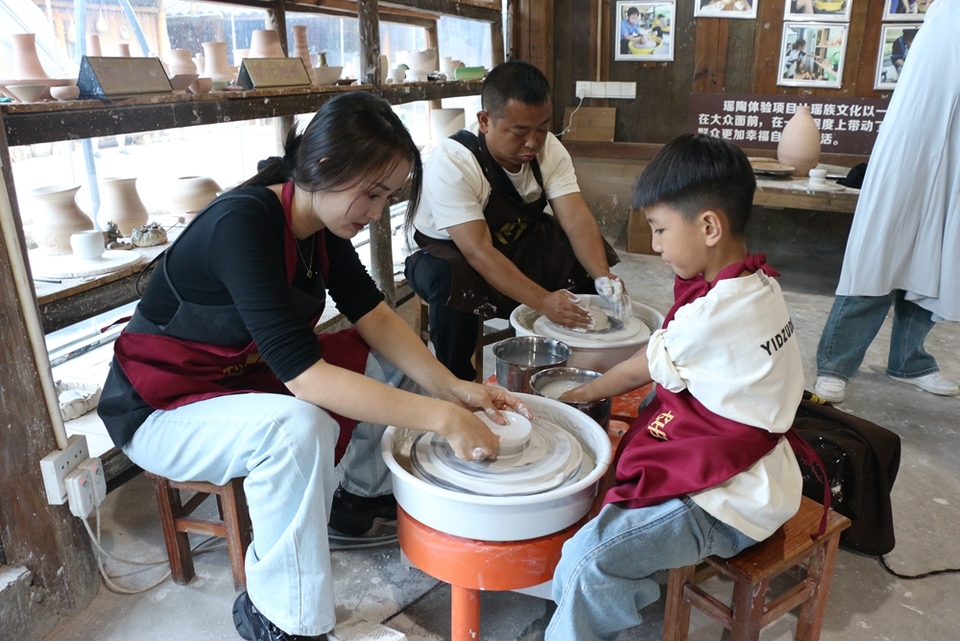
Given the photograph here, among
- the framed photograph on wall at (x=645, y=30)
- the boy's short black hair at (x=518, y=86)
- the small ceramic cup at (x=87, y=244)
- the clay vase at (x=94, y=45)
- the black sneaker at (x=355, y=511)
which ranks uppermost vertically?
the framed photograph on wall at (x=645, y=30)

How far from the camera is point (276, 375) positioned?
5.29 feet

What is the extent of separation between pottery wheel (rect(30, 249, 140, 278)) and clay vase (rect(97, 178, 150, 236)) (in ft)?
0.84

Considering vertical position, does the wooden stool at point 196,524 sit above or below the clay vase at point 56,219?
below

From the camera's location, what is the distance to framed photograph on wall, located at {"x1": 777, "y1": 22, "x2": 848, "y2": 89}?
4461 mm

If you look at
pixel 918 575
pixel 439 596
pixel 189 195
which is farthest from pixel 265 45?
pixel 918 575

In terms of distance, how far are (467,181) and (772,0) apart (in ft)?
10.1

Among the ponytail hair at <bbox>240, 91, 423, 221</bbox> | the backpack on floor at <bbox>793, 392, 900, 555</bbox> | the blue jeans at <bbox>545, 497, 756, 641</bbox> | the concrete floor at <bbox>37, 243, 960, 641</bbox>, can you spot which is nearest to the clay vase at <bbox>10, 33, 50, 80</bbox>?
the ponytail hair at <bbox>240, 91, 423, 221</bbox>

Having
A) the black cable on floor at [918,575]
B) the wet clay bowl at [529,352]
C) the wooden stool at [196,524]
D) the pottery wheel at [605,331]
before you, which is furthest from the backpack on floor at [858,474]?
the wooden stool at [196,524]

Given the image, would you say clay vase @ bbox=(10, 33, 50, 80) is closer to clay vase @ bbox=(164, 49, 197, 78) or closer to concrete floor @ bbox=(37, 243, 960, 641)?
clay vase @ bbox=(164, 49, 197, 78)

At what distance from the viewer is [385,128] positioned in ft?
5.12

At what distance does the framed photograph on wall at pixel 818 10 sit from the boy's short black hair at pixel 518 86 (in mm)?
2854

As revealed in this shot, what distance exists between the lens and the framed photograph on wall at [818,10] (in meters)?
4.39

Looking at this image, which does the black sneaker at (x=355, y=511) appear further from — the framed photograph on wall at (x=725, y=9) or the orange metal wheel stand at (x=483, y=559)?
the framed photograph on wall at (x=725, y=9)

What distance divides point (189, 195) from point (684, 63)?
3.46 metres
